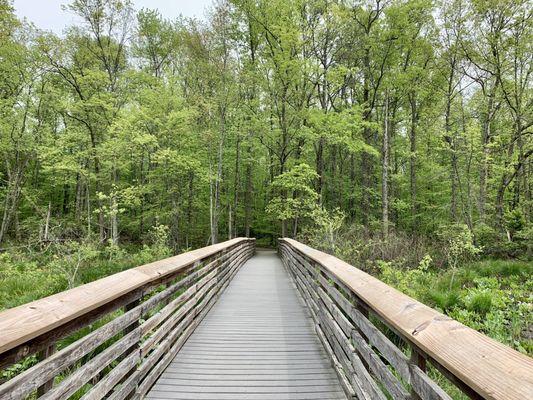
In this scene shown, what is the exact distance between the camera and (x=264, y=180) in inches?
1168

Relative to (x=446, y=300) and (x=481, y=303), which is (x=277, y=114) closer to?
(x=446, y=300)

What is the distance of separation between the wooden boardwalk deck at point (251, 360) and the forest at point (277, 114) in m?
6.98

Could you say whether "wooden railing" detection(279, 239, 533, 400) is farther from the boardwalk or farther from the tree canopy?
the tree canopy

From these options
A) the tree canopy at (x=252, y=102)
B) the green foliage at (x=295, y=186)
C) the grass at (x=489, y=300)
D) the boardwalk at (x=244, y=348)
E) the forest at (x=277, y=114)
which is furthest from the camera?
the green foliage at (x=295, y=186)

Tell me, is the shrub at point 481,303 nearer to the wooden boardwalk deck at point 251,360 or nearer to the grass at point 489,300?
the grass at point 489,300

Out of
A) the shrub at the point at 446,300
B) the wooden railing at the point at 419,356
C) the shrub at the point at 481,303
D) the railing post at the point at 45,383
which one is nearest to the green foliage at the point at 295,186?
the shrub at the point at 446,300

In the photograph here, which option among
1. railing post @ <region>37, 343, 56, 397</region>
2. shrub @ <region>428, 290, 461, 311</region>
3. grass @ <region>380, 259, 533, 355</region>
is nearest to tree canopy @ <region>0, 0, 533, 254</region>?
grass @ <region>380, 259, 533, 355</region>

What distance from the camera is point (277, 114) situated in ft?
75.1

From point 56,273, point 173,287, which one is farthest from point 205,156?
point 173,287

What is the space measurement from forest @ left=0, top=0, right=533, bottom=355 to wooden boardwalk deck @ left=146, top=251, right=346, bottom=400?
22.9 ft

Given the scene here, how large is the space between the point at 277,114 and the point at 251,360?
Answer: 2050 cm

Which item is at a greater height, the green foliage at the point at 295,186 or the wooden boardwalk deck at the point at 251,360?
the green foliage at the point at 295,186

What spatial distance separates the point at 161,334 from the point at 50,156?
17.4m

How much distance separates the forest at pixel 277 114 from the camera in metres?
14.1
